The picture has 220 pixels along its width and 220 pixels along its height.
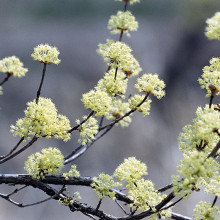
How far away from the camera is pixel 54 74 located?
5.94 m

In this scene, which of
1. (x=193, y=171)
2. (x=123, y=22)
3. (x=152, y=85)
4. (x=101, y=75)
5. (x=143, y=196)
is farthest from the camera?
(x=101, y=75)

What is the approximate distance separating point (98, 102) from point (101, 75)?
4677 millimetres

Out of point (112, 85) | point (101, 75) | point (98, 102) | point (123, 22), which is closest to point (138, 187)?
point (98, 102)

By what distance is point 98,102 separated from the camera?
1567 mm

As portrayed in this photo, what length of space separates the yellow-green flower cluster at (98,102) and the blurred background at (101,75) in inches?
125

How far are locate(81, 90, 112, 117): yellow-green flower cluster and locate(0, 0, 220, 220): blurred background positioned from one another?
10.5 ft

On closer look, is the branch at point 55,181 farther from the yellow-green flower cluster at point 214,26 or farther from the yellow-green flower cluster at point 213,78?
the yellow-green flower cluster at point 214,26

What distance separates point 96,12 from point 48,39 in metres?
1.29

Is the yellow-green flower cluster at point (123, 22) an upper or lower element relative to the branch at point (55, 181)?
upper

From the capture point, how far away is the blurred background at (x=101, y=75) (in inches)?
194

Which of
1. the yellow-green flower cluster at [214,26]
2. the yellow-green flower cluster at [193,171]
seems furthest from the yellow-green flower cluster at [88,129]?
the yellow-green flower cluster at [214,26]

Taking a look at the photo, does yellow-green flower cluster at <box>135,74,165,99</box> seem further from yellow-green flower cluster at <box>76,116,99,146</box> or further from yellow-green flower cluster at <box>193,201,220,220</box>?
yellow-green flower cluster at <box>193,201,220,220</box>

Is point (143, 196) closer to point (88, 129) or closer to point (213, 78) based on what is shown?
point (88, 129)

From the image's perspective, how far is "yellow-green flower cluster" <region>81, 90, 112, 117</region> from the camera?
1.57 metres
